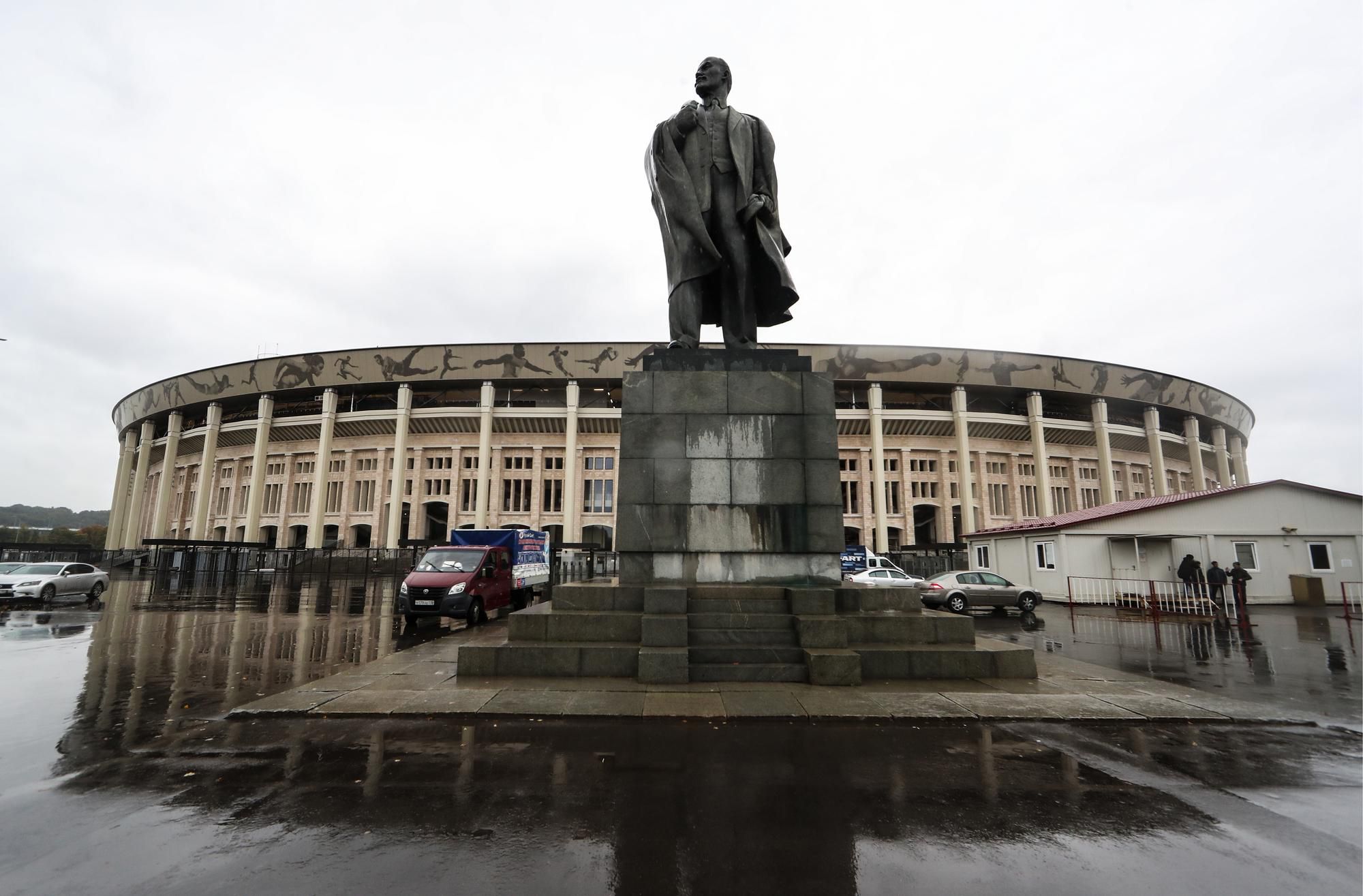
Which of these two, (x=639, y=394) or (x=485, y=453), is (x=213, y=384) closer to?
(x=485, y=453)

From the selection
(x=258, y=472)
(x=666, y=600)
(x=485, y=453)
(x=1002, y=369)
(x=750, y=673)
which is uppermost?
(x=1002, y=369)

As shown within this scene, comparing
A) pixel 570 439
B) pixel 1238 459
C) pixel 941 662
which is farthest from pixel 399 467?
pixel 1238 459

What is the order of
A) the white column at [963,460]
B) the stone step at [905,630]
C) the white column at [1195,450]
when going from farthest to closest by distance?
the white column at [1195,450] → the white column at [963,460] → the stone step at [905,630]

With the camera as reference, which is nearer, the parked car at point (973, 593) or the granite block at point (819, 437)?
the granite block at point (819, 437)

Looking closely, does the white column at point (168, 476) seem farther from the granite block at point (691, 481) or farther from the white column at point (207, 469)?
the granite block at point (691, 481)

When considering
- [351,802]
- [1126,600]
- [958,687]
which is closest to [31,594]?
[351,802]

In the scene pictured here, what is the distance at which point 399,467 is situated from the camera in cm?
5112

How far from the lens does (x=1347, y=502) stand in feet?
70.8

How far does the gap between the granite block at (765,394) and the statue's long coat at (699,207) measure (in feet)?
5.03

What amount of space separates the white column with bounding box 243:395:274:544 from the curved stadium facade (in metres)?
0.17

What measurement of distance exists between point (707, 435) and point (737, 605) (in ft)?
7.16

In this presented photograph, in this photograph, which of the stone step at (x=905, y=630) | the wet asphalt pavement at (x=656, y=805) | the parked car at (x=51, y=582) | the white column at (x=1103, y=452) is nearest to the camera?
the wet asphalt pavement at (x=656, y=805)

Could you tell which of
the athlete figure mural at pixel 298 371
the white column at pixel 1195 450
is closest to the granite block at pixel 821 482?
the athlete figure mural at pixel 298 371

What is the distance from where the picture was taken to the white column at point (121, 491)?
66.4 meters
